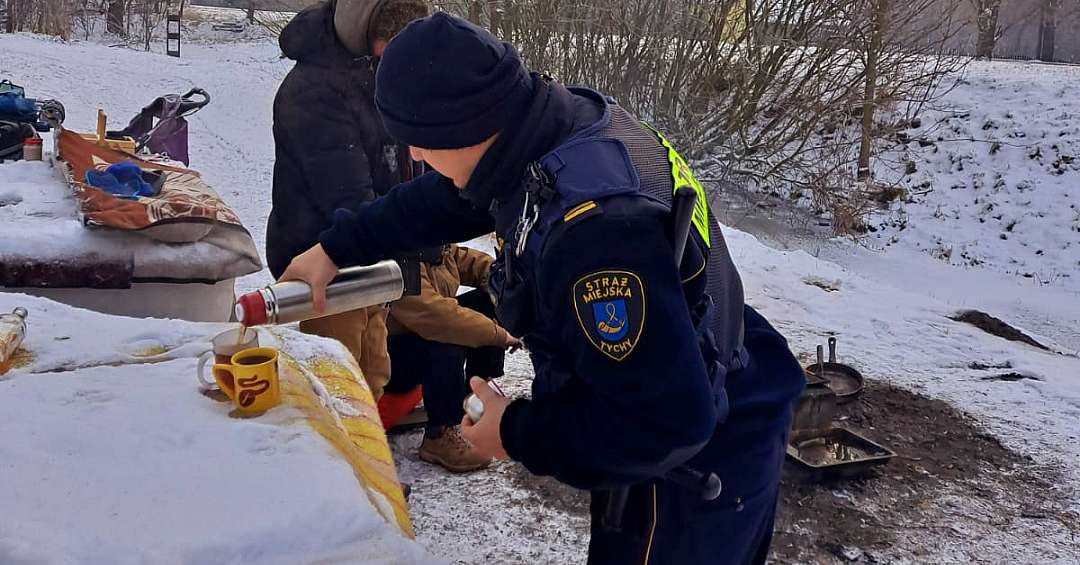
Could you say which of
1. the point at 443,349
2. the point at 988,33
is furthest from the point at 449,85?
the point at 988,33

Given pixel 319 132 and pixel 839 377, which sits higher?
pixel 319 132

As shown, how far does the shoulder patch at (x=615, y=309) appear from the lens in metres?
1.38

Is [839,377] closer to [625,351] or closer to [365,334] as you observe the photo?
[365,334]

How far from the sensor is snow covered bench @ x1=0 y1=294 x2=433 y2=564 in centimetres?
151

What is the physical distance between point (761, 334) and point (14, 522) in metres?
Answer: 1.44

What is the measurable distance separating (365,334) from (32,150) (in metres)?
3.00

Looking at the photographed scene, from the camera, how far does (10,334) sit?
89.0 inches

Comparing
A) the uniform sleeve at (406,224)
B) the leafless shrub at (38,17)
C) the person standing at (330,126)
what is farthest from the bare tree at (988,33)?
the uniform sleeve at (406,224)

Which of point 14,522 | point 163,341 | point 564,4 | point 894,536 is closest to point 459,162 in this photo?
point 14,522

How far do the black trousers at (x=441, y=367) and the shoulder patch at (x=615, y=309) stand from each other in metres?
2.38

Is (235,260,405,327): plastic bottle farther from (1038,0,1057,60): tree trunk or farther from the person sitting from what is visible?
(1038,0,1057,60): tree trunk

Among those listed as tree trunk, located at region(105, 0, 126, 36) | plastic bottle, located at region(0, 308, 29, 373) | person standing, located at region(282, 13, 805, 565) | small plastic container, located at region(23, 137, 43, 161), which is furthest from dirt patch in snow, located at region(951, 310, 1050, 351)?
tree trunk, located at region(105, 0, 126, 36)

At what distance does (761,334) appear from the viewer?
196 cm

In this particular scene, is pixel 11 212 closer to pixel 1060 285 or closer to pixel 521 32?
pixel 521 32
